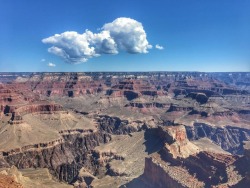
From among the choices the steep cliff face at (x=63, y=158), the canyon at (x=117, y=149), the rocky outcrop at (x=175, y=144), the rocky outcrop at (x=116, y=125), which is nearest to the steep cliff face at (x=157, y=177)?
the canyon at (x=117, y=149)

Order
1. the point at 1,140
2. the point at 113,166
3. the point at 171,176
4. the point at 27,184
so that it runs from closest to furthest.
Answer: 1. the point at 171,176
2. the point at 27,184
3. the point at 113,166
4. the point at 1,140

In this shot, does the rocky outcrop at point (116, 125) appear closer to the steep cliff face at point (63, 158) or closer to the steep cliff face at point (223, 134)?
the steep cliff face at point (63, 158)

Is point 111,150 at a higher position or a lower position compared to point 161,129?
lower

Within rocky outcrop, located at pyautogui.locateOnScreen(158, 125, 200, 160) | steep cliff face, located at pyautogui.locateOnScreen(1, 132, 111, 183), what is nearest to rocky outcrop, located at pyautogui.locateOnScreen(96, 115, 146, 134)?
steep cliff face, located at pyautogui.locateOnScreen(1, 132, 111, 183)

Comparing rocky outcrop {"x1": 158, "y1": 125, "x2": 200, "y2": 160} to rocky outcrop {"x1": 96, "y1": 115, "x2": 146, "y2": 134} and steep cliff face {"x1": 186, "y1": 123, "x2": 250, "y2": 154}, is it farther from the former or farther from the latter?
rocky outcrop {"x1": 96, "y1": 115, "x2": 146, "y2": 134}

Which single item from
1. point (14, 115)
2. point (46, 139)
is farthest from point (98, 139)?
point (14, 115)

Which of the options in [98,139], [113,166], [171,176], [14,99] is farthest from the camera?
[14,99]

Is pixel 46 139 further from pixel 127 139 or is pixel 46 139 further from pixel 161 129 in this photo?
pixel 161 129
